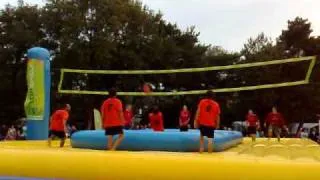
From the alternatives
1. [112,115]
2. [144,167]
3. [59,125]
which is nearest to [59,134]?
[59,125]

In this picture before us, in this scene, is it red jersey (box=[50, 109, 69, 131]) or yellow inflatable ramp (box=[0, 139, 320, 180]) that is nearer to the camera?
yellow inflatable ramp (box=[0, 139, 320, 180])

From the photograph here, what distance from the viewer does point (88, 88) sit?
3550cm

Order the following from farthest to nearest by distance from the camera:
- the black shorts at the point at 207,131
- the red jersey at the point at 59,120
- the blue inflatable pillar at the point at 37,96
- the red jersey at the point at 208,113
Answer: the blue inflatable pillar at the point at 37,96 → the red jersey at the point at 59,120 → the red jersey at the point at 208,113 → the black shorts at the point at 207,131

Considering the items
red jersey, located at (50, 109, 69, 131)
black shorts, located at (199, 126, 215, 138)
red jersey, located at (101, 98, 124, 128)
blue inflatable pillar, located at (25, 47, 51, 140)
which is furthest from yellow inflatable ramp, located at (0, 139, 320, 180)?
blue inflatable pillar, located at (25, 47, 51, 140)

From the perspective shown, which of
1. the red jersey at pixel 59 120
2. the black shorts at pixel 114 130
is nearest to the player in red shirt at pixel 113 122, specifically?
the black shorts at pixel 114 130

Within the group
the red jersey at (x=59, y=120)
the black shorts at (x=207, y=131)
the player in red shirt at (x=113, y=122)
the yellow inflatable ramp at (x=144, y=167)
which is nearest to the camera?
the yellow inflatable ramp at (x=144, y=167)

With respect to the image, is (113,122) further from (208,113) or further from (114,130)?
(208,113)

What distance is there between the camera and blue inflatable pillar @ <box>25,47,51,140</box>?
1477 centimetres

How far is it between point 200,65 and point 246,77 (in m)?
3.32

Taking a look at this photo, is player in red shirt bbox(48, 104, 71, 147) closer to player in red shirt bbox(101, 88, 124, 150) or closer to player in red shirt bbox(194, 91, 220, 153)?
player in red shirt bbox(101, 88, 124, 150)

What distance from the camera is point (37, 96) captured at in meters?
14.9

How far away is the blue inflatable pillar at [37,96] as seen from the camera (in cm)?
1477

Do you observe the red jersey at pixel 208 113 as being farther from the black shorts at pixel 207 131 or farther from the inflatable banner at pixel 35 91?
the inflatable banner at pixel 35 91

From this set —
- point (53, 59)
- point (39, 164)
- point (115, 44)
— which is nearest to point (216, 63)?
point (115, 44)
